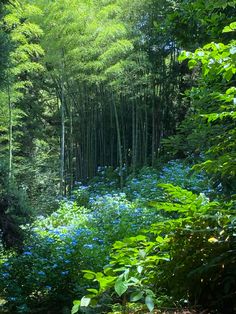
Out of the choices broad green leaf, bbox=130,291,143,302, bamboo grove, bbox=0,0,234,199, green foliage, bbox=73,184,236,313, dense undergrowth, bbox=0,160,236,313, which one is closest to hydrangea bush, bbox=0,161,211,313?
dense undergrowth, bbox=0,160,236,313

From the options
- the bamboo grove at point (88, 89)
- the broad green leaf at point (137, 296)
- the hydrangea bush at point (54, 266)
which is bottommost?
the hydrangea bush at point (54, 266)

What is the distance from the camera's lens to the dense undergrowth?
109 cm

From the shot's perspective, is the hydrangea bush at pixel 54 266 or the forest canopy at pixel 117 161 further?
the hydrangea bush at pixel 54 266

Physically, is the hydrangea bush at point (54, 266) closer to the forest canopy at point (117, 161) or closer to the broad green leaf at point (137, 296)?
the forest canopy at point (117, 161)

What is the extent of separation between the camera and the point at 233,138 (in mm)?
1388

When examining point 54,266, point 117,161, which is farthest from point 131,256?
point 117,161

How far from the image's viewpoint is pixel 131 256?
1.11 m

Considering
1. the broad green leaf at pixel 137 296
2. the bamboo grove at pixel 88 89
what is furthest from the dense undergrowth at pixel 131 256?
the bamboo grove at pixel 88 89

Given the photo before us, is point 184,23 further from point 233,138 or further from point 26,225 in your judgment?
point 26,225

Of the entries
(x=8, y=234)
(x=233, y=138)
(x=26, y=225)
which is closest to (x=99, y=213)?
(x=26, y=225)

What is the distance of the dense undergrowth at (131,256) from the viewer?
3.59ft

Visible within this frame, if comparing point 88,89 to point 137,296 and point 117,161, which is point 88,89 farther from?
point 137,296

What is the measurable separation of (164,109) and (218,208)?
875 cm

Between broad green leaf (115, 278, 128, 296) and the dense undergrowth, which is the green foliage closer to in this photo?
the dense undergrowth
